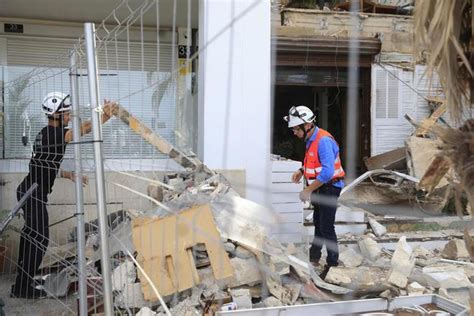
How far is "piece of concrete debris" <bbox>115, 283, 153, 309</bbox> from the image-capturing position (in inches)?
162

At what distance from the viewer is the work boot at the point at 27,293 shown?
5.02 meters

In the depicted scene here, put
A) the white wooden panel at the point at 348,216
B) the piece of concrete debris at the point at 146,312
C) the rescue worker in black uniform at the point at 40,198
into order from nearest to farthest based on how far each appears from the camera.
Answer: the piece of concrete debris at the point at 146,312 → the rescue worker in black uniform at the point at 40,198 → the white wooden panel at the point at 348,216

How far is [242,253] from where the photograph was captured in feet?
14.9

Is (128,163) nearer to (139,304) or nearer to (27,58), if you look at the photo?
(139,304)

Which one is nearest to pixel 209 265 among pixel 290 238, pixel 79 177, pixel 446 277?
pixel 290 238

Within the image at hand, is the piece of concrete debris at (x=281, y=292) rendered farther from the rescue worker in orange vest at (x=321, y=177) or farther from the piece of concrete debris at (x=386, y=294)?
the piece of concrete debris at (x=386, y=294)

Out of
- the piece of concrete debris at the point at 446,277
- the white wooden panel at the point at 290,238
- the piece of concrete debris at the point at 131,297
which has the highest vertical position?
the white wooden panel at the point at 290,238

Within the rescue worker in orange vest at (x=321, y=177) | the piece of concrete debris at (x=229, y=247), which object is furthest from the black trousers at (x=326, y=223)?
the piece of concrete debris at (x=229, y=247)

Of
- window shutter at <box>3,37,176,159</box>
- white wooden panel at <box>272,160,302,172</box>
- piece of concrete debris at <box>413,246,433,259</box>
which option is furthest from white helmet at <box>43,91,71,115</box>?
piece of concrete debris at <box>413,246,433,259</box>

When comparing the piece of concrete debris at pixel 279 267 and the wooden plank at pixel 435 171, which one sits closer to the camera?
the wooden plank at pixel 435 171

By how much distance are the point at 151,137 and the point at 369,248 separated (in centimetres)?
373

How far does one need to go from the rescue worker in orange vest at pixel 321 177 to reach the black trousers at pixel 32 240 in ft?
8.04

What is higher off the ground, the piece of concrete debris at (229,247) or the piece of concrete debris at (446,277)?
the piece of concrete debris at (229,247)

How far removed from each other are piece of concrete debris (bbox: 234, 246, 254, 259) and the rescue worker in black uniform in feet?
5.56
